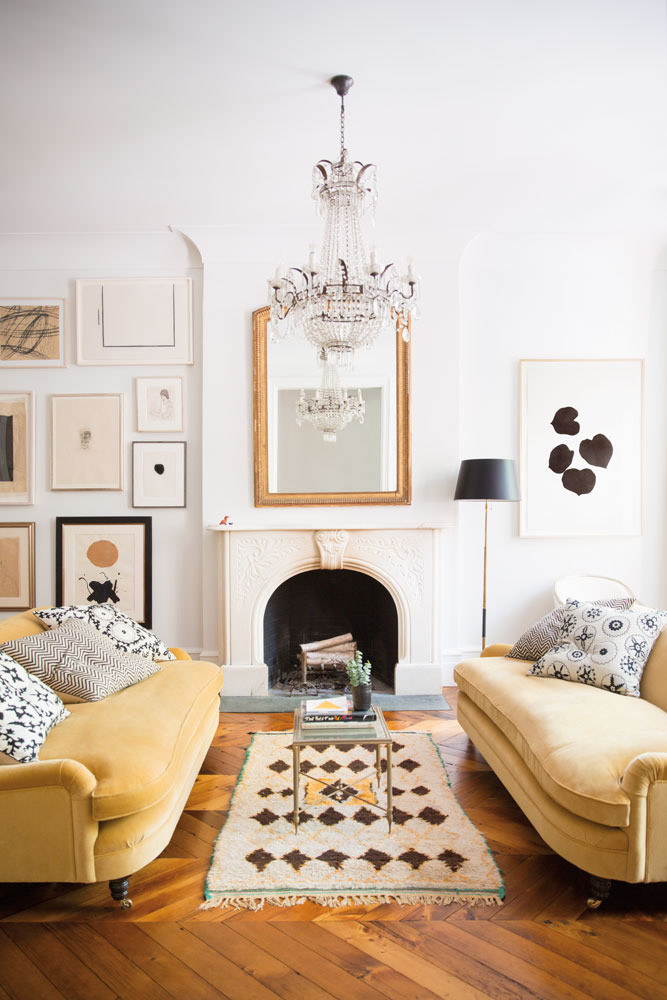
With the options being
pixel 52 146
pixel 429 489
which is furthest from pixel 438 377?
pixel 52 146

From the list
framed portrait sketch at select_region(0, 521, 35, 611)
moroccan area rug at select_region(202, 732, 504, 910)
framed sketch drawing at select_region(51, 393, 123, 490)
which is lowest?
moroccan area rug at select_region(202, 732, 504, 910)

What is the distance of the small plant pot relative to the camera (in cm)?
263

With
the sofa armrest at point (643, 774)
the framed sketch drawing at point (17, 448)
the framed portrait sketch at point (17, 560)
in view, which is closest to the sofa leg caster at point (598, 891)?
the sofa armrest at point (643, 774)

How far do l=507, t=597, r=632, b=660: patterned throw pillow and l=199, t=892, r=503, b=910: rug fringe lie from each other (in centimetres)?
128

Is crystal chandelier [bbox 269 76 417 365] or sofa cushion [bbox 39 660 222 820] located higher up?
crystal chandelier [bbox 269 76 417 365]

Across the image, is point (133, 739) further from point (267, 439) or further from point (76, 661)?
point (267, 439)

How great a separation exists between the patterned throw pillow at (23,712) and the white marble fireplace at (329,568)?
1.81m

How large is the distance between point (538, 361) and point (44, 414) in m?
3.47

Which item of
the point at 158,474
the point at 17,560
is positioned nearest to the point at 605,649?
the point at 158,474

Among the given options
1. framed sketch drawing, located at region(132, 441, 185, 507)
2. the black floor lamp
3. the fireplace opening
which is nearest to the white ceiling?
framed sketch drawing, located at region(132, 441, 185, 507)

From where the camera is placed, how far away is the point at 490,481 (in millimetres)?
3904

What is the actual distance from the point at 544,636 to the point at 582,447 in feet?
5.98

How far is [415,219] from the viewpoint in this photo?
4223mm

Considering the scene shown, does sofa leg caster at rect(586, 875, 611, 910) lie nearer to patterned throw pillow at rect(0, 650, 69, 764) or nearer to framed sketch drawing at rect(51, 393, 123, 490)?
patterned throw pillow at rect(0, 650, 69, 764)
